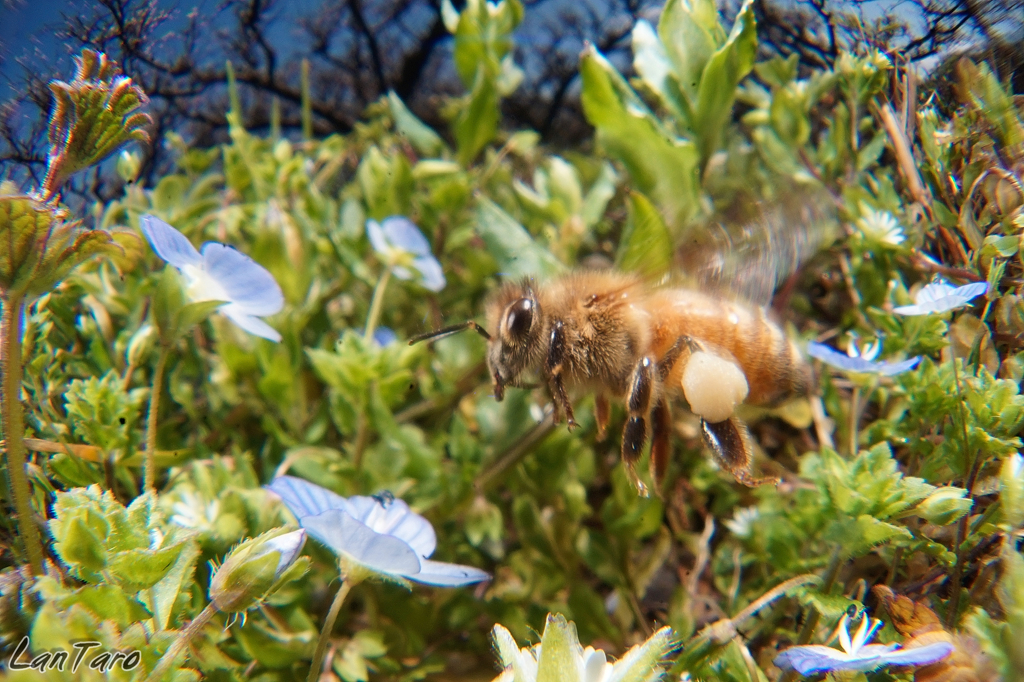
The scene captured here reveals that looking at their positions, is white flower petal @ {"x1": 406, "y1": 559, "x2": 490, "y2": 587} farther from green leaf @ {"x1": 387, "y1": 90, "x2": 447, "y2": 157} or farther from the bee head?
green leaf @ {"x1": 387, "y1": 90, "x2": 447, "y2": 157}

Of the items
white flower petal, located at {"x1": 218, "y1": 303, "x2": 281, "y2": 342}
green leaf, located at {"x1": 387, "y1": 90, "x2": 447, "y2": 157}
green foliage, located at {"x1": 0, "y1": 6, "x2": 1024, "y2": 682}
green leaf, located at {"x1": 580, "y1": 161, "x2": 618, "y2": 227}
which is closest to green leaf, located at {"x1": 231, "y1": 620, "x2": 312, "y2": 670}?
green foliage, located at {"x1": 0, "y1": 6, "x2": 1024, "y2": 682}

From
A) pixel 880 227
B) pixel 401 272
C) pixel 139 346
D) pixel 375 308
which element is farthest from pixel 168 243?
pixel 880 227

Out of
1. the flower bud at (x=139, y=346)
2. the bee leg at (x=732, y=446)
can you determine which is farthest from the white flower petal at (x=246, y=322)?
the bee leg at (x=732, y=446)

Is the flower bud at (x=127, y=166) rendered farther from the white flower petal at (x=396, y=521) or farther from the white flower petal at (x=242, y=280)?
the white flower petal at (x=396, y=521)

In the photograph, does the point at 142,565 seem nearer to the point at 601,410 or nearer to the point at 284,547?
the point at 284,547

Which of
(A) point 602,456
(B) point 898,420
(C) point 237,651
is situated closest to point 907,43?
(B) point 898,420

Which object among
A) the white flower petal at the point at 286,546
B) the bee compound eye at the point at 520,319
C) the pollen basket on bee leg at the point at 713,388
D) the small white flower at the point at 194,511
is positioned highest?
the bee compound eye at the point at 520,319

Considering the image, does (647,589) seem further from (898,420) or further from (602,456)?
(898,420)
